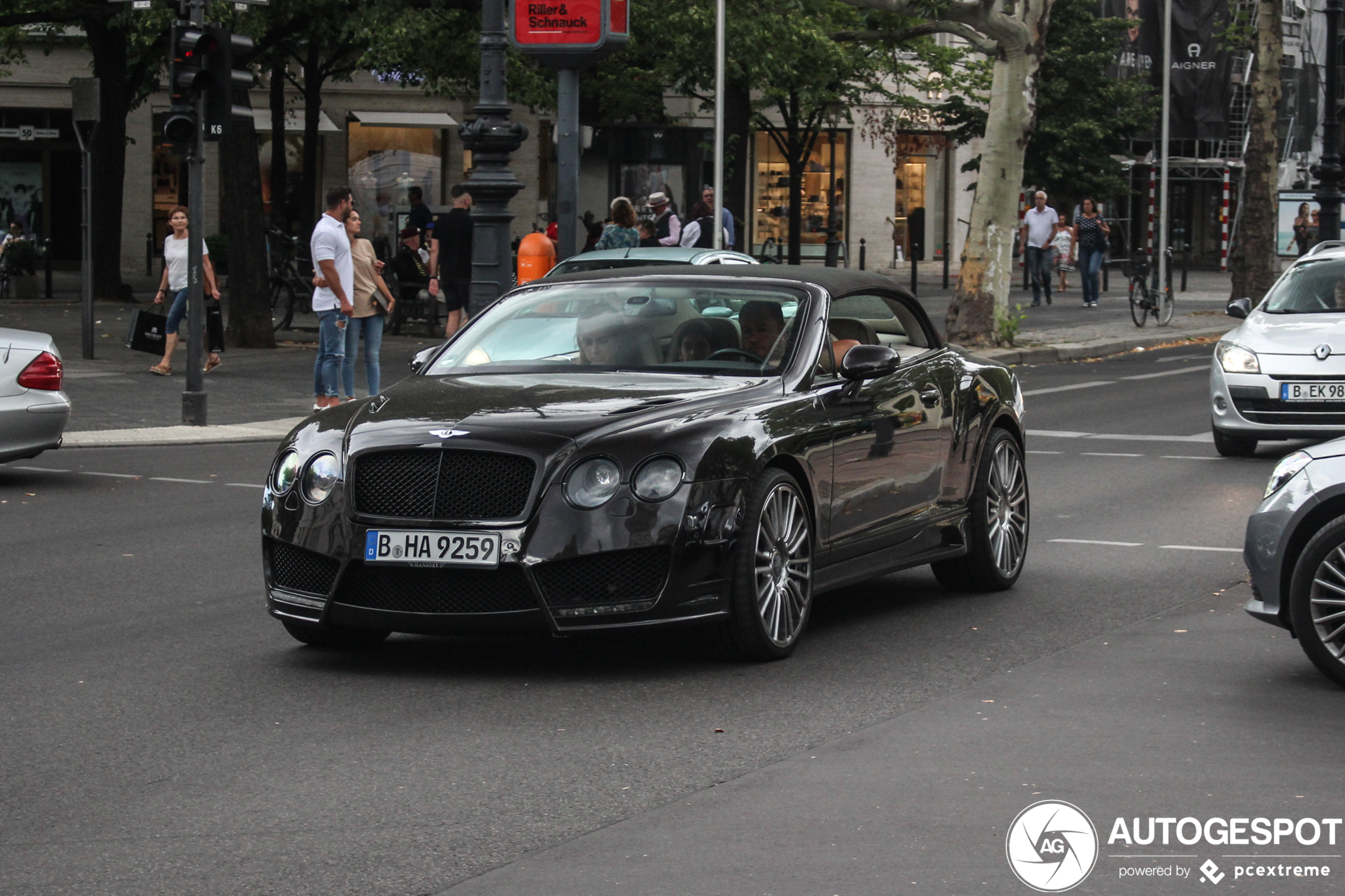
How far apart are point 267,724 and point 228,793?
3.04ft

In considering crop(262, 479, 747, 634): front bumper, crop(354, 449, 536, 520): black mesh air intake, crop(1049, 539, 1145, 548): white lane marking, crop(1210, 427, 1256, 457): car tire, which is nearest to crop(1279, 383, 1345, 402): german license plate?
crop(1210, 427, 1256, 457): car tire

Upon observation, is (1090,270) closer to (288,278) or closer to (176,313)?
(288,278)

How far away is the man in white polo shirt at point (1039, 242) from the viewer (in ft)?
121

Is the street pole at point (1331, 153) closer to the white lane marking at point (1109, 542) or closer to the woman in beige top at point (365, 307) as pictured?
the woman in beige top at point (365, 307)

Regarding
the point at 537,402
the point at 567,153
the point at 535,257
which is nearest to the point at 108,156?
the point at 535,257

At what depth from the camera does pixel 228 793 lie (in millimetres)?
5531

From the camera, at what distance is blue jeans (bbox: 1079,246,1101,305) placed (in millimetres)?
37438

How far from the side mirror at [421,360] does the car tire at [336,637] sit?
123 centimetres

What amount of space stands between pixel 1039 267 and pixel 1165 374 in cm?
1315

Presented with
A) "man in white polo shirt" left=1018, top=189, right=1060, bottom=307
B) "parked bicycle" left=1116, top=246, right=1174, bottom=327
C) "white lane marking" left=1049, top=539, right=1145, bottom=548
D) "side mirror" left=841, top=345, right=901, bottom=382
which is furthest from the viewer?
"man in white polo shirt" left=1018, top=189, right=1060, bottom=307

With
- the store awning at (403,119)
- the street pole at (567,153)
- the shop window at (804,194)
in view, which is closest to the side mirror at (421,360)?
the street pole at (567,153)

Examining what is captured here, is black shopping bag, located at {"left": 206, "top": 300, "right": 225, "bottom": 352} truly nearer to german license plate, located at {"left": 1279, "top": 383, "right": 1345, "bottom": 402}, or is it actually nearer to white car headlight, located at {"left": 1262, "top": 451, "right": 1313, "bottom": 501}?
german license plate, located at {"left": 1279, "top": 383, "right": 1345, "bottom": 402}

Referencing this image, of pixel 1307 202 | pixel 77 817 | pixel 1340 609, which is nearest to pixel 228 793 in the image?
pixel 77 817

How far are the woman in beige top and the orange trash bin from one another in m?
3.43
